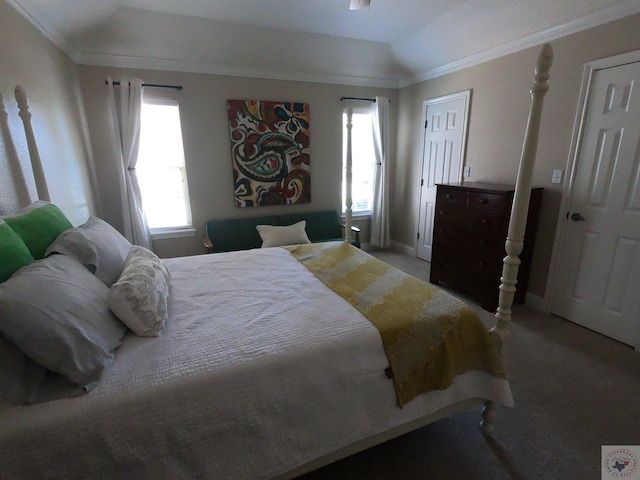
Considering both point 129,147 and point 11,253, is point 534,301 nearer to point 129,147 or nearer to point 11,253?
point 11,253

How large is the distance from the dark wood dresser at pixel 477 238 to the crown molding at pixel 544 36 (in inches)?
50.9

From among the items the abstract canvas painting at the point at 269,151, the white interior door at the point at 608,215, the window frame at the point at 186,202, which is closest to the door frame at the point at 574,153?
the white interior door at the point at 608,215

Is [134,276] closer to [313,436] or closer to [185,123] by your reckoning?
[313,436]

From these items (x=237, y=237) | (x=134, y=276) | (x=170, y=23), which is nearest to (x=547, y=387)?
(x=134, y=276)

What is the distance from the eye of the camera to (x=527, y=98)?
2.90 meters

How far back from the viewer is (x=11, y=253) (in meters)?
1.18

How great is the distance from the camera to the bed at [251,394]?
93 centimetres

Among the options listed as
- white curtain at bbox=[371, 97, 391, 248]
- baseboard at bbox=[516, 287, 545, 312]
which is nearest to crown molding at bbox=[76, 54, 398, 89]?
white curtain at bbox=[371, 97, 391, 248]

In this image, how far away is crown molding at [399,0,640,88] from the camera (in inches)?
86.5

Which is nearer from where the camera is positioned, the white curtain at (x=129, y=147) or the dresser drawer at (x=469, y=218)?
the dresser drawer at (x=469, y=218)

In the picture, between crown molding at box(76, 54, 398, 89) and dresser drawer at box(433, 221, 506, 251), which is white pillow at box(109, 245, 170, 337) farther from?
crown molding at box(76, 54, 398, 89)

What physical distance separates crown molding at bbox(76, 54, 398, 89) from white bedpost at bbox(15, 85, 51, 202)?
1715 millimetres

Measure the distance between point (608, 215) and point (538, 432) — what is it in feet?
6.02

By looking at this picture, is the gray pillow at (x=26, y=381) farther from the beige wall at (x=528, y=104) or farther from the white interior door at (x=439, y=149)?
the white interior door at (x=439, y=149)
